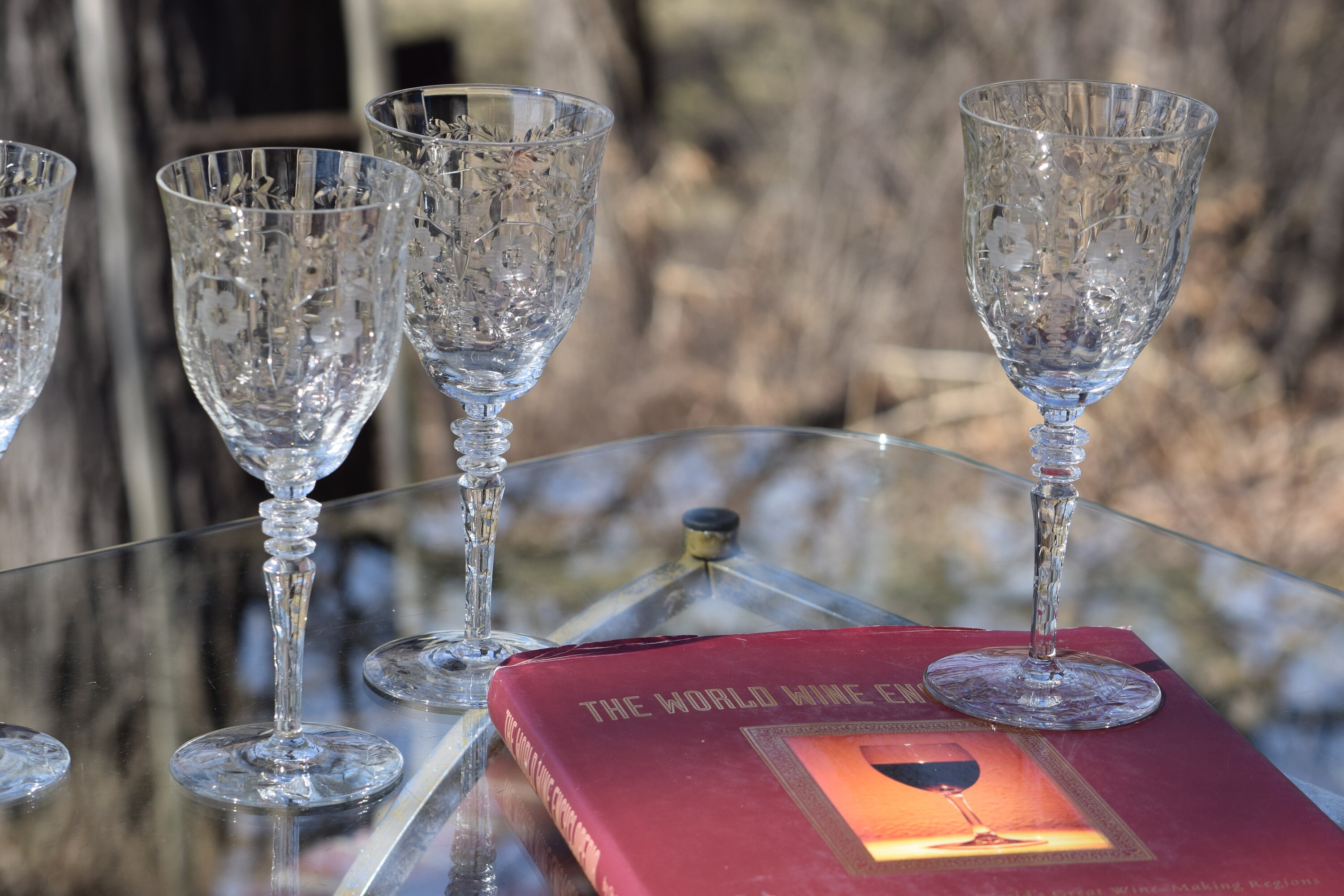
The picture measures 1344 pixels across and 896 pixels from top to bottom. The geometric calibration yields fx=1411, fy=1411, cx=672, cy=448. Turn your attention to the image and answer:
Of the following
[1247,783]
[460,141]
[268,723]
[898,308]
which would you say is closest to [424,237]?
[460,141]

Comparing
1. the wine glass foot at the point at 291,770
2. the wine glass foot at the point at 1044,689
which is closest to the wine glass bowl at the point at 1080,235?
the wine glass foot at the point at 1044,689

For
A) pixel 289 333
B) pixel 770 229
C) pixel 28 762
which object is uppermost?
pixel 289 333

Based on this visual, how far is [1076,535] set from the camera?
1.13 meters

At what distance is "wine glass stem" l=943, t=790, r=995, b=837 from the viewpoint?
0.62 metres

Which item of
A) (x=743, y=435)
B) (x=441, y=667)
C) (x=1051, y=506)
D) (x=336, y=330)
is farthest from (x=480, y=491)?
(x=743, y=435)

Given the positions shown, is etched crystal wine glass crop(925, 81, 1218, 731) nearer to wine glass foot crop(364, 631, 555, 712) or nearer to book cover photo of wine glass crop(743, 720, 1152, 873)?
book cover photo of wine glass crop(743, 720, 1152, 873)

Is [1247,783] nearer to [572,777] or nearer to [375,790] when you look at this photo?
[572,777]

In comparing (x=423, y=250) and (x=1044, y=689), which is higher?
(x=423, y=250)

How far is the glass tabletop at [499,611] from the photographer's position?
0.67 m

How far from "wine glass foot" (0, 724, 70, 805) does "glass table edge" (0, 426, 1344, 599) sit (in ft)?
0.73

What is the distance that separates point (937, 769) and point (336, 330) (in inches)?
13.6

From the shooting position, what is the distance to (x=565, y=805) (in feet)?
2.09

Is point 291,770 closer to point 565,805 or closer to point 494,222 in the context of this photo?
point 565,805

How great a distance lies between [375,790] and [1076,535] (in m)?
0.64
